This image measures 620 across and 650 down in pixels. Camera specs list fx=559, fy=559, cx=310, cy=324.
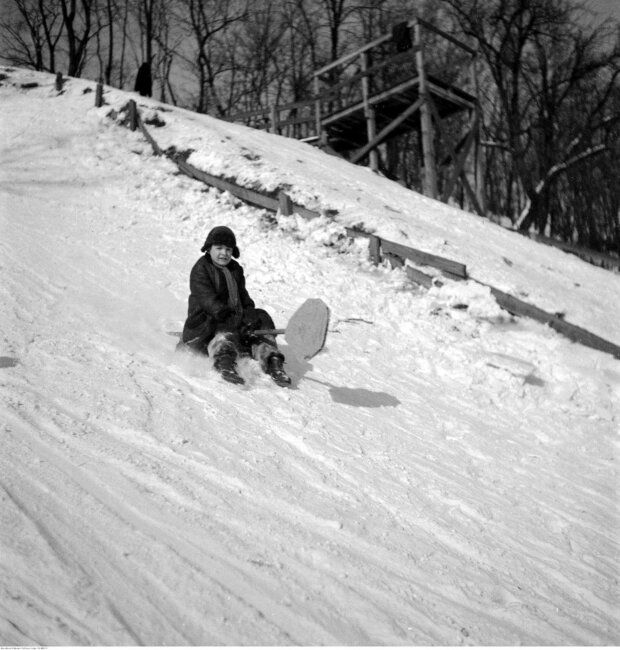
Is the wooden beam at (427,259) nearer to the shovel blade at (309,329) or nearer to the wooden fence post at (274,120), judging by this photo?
the shovel blade at (309,329)

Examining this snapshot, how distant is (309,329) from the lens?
4.27m

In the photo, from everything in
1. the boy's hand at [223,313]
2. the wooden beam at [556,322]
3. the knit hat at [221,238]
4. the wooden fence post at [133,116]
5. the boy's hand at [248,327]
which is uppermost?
the wooden fence post at [133,116]

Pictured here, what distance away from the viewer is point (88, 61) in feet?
83.4

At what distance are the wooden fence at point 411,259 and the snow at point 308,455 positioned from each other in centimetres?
17

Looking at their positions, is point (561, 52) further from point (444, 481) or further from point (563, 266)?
point (444, 481)

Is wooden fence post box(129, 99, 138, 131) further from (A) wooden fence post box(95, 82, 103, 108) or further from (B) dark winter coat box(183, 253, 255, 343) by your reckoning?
(B) dark winter coat box(183, 253, 255, 343)

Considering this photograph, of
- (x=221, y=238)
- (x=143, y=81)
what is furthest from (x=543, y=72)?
(x=221, y=238)

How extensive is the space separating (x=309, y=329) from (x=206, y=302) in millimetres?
919

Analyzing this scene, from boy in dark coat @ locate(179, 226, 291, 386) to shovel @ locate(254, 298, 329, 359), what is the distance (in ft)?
0.76

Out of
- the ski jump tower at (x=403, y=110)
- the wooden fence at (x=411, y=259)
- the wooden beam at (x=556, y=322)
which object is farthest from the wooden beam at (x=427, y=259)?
the ski jump tower at (x=403, y=110)

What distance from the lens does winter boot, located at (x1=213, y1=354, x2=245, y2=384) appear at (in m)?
4.21

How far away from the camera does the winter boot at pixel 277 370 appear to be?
14.4 ft

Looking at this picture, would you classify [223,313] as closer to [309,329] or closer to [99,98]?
[309,329]

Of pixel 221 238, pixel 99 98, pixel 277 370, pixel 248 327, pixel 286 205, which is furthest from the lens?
pixel 99 98
